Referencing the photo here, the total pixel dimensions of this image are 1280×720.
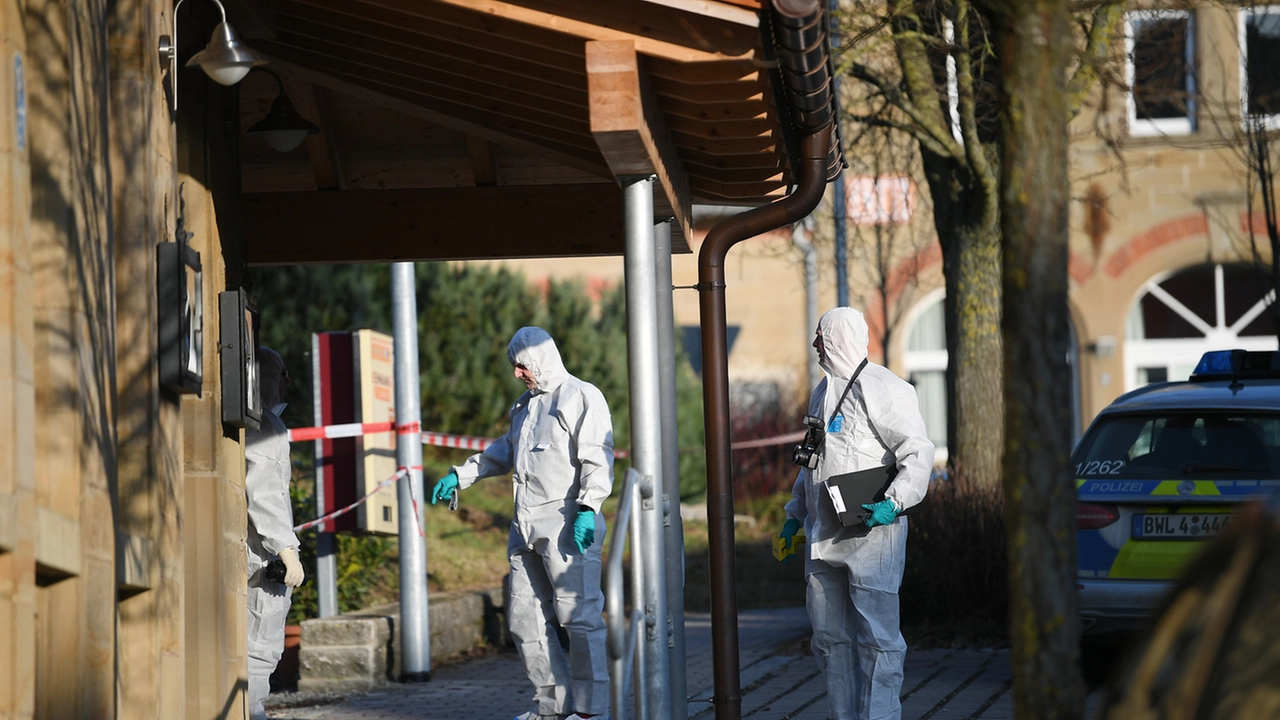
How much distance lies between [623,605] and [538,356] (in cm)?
298

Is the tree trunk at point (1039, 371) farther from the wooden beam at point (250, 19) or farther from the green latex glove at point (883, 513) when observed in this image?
the wooden beam at point (250, 19)

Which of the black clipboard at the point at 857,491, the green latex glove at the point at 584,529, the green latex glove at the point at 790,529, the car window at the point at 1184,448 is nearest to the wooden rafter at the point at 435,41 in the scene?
the black clipboard at the point at 857,491

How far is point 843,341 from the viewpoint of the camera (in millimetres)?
6902

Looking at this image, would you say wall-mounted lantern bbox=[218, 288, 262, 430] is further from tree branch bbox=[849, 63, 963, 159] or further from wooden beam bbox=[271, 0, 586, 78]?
tree branch bbox=[849, 63, 963, 159]

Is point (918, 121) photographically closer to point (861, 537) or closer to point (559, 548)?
point (559, 548)

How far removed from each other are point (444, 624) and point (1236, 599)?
8628mm

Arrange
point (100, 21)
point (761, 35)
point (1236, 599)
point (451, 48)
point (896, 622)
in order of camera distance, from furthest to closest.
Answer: point (896, 622) → point (451, 48) → point (761, 35) → point (100, 21) → point (1236, 599)

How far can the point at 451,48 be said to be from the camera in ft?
19.4

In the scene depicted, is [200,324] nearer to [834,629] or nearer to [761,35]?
[761,35]

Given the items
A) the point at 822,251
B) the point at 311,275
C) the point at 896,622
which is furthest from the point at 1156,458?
the point at 822,251

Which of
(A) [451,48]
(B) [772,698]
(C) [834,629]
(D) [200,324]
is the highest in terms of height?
(A) [451,48]

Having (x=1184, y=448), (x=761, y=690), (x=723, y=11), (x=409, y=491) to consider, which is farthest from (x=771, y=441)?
(x=723, y=11)

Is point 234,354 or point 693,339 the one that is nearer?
point 234,354

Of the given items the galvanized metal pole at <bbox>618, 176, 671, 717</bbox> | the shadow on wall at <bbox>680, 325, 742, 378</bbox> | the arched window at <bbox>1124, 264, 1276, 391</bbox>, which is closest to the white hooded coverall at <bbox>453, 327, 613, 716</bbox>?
the galvanized metal pole at <bbox>618, 176, 671, 717</bbox>
